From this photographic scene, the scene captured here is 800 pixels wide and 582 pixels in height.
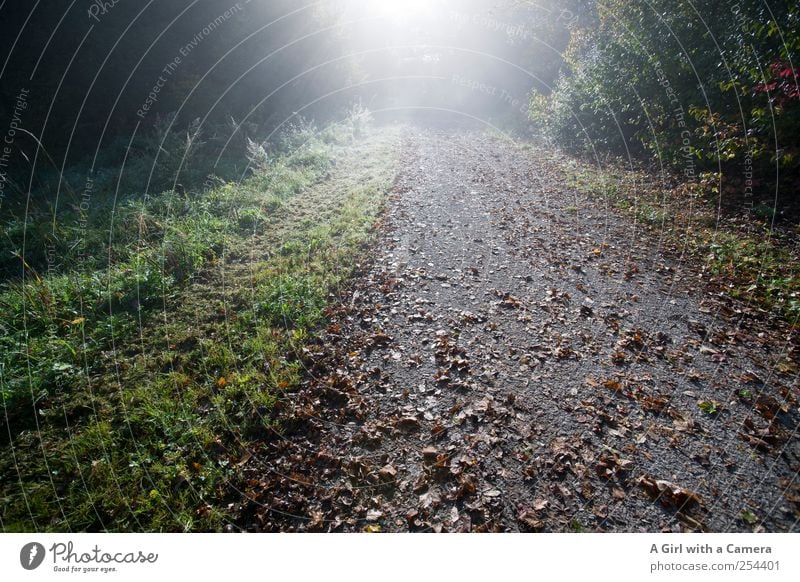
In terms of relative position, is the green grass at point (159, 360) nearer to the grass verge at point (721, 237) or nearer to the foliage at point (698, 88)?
the grass verge at point (721, 237)

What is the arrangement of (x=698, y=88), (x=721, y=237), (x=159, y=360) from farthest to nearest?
(x=698, y=88) → (x=721, y=237) → (x=159, y=360)

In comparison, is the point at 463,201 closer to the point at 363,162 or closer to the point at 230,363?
the point at 363,162

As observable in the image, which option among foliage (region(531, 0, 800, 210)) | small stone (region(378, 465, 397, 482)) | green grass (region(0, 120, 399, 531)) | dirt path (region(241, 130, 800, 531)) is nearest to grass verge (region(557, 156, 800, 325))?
dirt path (region(241, 130, 800, 531))

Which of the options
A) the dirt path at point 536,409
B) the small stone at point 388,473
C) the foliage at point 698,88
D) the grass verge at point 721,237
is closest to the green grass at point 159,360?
the dirt path at point 536,409

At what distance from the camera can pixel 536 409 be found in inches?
195

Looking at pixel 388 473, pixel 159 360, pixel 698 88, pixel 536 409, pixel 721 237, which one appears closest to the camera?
pixel 388 473

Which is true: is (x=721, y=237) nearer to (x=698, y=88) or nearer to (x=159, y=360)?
(x=698, y=88)

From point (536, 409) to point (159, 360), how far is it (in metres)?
5.67

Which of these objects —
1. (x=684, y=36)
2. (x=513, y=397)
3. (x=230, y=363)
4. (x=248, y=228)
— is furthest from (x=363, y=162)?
(x=513, y=397)

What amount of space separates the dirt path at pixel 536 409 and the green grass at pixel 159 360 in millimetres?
657

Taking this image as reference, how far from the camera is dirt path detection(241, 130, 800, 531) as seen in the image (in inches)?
151

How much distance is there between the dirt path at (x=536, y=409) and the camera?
3834 mm

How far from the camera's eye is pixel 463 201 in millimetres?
12602

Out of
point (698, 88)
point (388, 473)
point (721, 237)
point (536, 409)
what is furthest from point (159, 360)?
point (698, 88)
